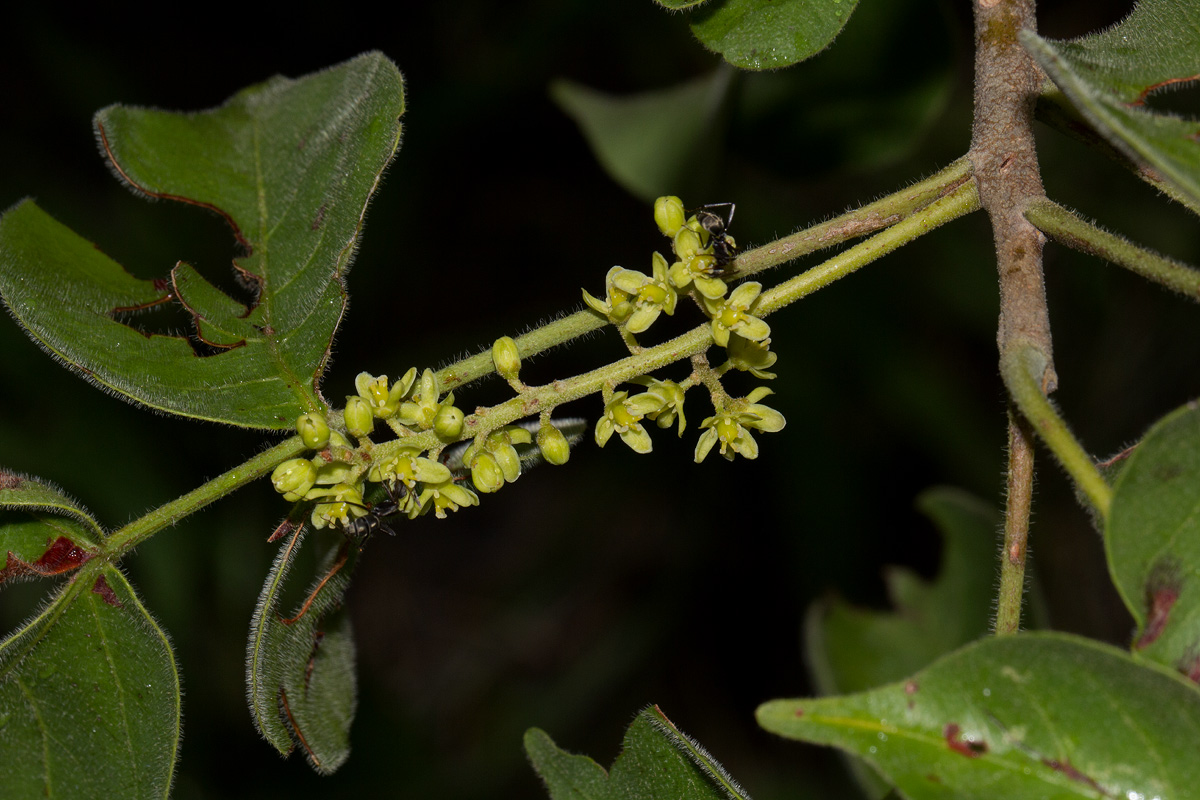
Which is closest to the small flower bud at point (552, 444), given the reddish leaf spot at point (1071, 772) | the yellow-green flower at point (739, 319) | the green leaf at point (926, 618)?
the yellow-green flower at point (739, 319)

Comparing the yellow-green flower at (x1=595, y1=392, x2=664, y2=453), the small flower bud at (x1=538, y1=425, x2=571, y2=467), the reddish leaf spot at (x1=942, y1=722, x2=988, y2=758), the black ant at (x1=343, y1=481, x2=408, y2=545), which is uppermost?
the reddish leaf spot at (x1=942, y1=722, x2=988, y2=758)

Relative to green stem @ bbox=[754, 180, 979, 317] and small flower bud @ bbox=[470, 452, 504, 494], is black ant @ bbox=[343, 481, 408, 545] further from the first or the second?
green stem @ bbox=[754, 180, 979, 317]

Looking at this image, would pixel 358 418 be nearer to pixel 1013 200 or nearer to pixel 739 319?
pixel 739 319

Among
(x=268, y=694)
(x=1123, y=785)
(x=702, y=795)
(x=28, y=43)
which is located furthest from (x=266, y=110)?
(x=28, y=43)

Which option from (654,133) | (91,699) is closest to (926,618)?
→ (654,133)

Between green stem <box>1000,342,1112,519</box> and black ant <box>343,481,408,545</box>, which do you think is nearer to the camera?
green stem <box>1000,342,1112,519</box>

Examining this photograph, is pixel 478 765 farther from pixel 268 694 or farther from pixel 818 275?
pixel 818 275

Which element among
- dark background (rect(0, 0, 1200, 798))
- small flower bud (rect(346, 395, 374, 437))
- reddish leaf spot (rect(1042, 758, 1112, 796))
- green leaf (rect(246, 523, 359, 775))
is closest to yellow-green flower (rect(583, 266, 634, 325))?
small flower bud (rect(346, 395, 374, 437))

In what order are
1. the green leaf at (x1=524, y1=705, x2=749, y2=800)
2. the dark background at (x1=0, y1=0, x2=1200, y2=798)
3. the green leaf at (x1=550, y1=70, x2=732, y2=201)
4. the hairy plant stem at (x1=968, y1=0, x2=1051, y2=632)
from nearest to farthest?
1. the hairy plant stem at (x1=968, y1=0, x2=1051, y2=632)
2. the green leaf at (x1=524, y1=705, x2=749, y2=800)
3. the green leaf at (x1=550, y1=70, x2=732, y2=201)
4. the dark background at (x1=0, y1=0, x2=1200, y2=798)
